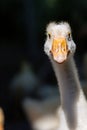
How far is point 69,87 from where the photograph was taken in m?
1.79

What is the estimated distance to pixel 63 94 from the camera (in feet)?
5.90

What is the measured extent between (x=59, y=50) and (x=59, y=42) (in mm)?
36

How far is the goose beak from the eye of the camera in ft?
5.14

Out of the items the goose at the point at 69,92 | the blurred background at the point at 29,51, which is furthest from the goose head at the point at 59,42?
the blurred background at the point at 29,51

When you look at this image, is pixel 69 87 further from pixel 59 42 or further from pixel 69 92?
pixel 59 42

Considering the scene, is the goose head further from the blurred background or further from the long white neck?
the blurred background

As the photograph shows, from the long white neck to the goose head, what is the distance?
9cm

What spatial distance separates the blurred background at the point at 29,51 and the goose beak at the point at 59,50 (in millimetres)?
1399

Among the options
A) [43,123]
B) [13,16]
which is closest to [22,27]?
[13,16]

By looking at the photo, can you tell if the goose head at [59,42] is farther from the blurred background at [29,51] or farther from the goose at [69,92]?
the blurred background at [29,51]

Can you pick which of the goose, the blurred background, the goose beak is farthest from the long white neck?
the blurred background

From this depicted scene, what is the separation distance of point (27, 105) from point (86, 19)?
4.69ft

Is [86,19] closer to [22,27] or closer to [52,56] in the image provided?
[22,27]

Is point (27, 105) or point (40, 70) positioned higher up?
point (40, 70)
